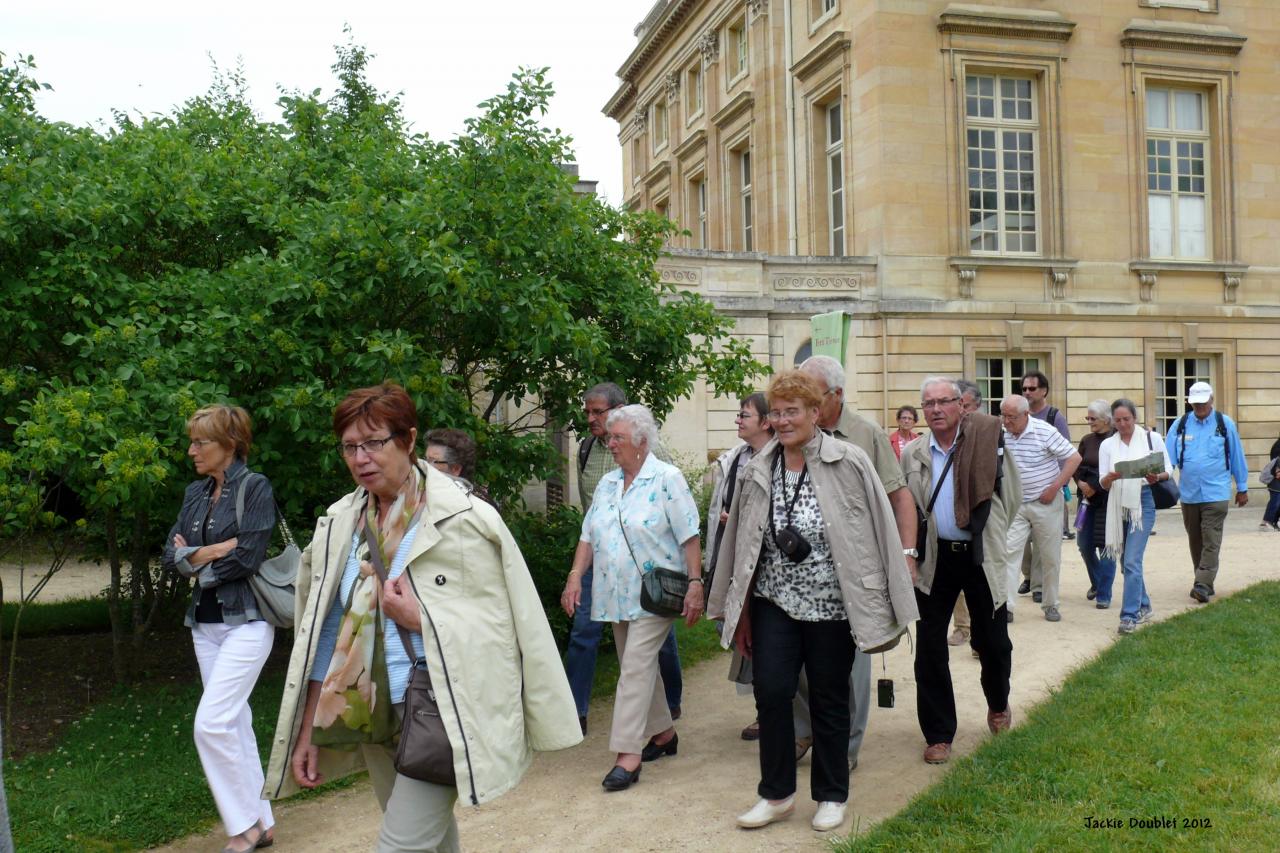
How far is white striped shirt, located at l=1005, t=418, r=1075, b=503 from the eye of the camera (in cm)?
920

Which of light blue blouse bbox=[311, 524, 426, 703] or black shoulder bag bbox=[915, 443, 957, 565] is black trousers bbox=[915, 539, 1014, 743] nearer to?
black shoulder bag bbox=[915, 443, 957, 565]

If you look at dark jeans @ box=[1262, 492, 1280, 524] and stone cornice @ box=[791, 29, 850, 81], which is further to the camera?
stone cornice @ box=[791, 29, 850, 81]

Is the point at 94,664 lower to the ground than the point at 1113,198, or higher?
lower

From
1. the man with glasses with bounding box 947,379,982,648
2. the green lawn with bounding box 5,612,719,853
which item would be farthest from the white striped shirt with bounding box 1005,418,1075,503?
the green lawn with bounding box 5,612,719,853

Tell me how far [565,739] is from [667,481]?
2657mm

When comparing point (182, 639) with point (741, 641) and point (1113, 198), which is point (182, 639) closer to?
point (741, 641)

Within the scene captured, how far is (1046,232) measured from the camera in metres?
23.9

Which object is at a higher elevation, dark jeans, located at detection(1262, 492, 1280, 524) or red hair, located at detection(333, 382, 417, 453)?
red hair, located at detection(333, 382, 417, 453)

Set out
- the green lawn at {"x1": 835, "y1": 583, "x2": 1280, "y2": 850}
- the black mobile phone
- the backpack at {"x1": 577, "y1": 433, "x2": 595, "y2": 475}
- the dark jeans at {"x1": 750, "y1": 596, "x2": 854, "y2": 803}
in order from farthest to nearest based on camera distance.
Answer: the backpack at {"x1": 577, "y1": 433, "x2": 595, "y2": 475}
the black mobile phone
the dark jeans at {"x1": 750, "y1": 596, "x2": 854, "y2": 803}
the green lawn at {"x1": 835, "y1": 583, "x2": 1280, "y2": 850}

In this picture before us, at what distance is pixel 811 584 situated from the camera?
484cm

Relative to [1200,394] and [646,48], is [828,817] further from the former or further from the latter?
[646,48]

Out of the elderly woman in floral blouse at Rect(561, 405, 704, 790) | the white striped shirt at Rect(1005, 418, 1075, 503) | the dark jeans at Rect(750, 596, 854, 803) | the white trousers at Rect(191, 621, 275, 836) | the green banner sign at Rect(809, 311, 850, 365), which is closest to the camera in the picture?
the white trousers at Rect(191, 621, 275, 836)

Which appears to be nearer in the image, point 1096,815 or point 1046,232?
point 1096,815

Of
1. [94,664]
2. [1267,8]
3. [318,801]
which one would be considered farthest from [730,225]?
[318,801]
